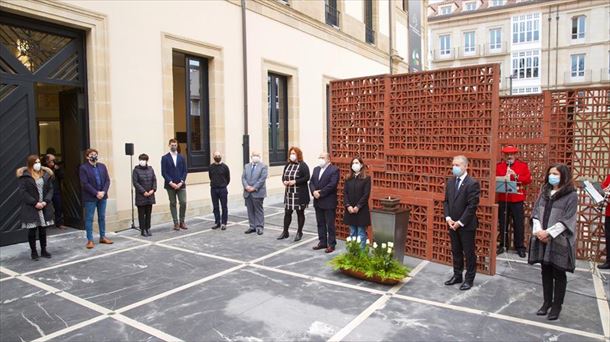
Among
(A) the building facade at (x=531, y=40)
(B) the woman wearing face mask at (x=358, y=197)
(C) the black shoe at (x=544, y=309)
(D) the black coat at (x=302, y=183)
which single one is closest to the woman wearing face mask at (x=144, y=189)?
(D) the black coat at (x=302, y=183)

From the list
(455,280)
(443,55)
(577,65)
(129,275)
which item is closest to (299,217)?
(129,275)

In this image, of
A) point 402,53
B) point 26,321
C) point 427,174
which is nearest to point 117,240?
point 26,321

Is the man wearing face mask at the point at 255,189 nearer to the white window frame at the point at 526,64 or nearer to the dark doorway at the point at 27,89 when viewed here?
the dark doorway at the point at 27,89

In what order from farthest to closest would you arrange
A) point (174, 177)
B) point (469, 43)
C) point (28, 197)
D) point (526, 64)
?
point (469, 43)
point (526, 64)
point (174, 177)
point (28, 197)

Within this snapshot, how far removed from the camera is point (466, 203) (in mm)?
6023

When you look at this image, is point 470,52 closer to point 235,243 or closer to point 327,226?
point 327,226

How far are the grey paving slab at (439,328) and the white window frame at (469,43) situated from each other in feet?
160

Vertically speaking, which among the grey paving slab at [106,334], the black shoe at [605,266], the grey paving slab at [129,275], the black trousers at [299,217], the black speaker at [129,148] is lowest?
the black shoe at [605,266]

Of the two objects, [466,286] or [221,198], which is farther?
[221,198]

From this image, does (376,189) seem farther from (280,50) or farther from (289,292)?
(280,50)

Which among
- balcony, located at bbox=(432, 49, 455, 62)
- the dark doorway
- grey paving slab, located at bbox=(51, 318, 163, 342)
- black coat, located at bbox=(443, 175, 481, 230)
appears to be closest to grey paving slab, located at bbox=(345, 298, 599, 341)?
black coat, located at bbox=(443, 175, 481, 230)

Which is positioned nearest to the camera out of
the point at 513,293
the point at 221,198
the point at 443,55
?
the point at 513,293

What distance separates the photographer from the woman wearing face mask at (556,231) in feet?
16.1

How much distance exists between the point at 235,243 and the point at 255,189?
1337 millimetres
